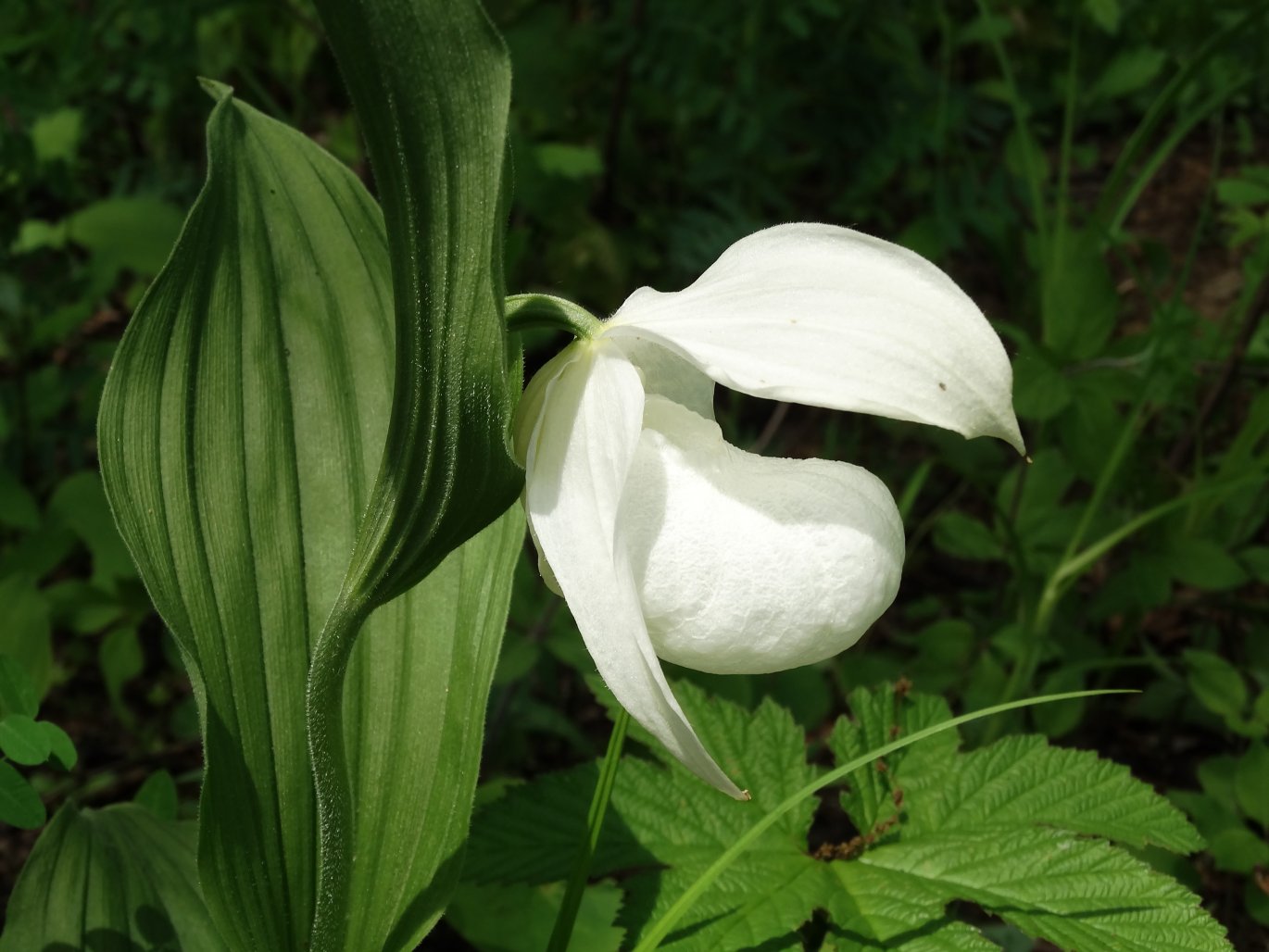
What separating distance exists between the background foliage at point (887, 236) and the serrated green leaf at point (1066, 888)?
0.44 meters

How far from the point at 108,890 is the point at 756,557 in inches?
28.8

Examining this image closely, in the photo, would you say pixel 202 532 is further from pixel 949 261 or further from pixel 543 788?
pixel 949 261

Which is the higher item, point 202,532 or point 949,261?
point 202,532

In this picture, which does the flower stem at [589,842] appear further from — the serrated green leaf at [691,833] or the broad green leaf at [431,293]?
the broad green leaf at [431,293]

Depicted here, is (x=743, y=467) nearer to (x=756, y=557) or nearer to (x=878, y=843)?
(x=756, y=557)

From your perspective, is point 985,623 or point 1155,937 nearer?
point 1155,937

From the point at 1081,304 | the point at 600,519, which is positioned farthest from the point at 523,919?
the point at 1081,304

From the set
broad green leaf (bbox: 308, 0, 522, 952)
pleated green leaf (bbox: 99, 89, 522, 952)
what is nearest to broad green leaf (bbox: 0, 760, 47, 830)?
pleated green leaf (bbox: 99, 89, 522, 952)

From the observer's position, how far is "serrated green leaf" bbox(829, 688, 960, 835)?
40.4 inches

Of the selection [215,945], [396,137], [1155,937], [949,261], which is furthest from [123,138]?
[1155,937]

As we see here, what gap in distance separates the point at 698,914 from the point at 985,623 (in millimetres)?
1005

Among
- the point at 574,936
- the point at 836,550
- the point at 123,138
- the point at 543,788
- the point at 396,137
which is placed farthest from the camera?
the point at 123,138

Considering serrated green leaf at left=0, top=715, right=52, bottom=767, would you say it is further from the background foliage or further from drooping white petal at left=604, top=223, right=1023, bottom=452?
drooping white petal at left=604, top=223, right=1023, bottom=452

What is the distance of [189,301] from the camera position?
37.9 inches
